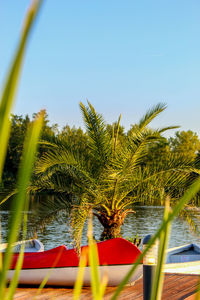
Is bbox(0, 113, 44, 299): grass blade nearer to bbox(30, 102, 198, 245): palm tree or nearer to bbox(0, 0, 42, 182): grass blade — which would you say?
bbox(0, 0, 42, 182): grass blade

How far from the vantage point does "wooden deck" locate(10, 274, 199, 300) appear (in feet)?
16.4

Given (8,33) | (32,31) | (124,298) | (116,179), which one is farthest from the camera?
(116,179)

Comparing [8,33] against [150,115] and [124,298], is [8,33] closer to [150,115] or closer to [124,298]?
[124,298]

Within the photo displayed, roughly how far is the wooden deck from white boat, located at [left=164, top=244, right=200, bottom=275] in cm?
54

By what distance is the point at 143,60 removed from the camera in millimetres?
23078

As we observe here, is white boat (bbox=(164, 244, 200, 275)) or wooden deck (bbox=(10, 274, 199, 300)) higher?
white boat (bbox=(164, 244, 200, 275))

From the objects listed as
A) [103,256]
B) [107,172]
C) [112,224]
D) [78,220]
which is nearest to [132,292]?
[103,256]

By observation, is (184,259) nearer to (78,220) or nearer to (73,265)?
(78,220)

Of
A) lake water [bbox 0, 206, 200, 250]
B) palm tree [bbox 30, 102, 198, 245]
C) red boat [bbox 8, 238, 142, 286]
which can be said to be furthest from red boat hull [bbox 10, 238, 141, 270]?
lake water [bbox 0, 206, 200, 250]

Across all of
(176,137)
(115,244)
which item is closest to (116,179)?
(115,244)

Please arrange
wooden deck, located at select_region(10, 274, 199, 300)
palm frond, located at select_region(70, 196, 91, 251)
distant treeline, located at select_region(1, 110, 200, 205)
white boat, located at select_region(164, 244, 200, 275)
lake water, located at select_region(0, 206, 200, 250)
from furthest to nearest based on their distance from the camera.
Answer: lake water, located at select_region(0, 206, 200, 250) < distant treeline, located at select_region(1, 110, 200, 205) < palm frond, located at select_region(70, 196, 91, 251) < white boat, located at select_region(164, 244, 200, 275) < wooden deck, located at select_region(10, 274, 199, 300)

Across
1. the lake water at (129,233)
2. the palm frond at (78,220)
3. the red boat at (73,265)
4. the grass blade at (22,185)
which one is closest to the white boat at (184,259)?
the red boat at (73,265)

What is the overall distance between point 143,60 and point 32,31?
930 inches

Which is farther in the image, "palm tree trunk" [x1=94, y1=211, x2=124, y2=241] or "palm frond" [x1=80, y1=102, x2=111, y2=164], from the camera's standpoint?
"palm tree trunk" [x1=94, y1=211, x2=124, y2=241]
